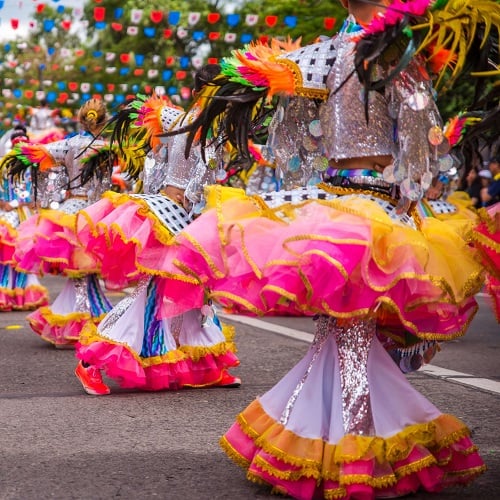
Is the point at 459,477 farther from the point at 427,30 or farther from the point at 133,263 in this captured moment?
the point at 133,263

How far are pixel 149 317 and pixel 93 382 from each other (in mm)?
554

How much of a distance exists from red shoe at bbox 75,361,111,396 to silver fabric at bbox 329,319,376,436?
285cm

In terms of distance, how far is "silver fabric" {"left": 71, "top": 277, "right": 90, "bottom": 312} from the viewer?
9.80 m

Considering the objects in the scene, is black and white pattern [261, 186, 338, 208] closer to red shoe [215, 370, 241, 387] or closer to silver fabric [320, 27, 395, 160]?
silver fabric [320, 27, 395, 160]

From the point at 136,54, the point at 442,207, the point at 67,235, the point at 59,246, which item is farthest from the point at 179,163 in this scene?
the point at 136,54

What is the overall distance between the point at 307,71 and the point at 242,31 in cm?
3384

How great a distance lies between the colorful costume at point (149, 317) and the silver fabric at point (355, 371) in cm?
263

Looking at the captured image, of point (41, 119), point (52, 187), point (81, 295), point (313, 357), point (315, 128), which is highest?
point (315, 128)

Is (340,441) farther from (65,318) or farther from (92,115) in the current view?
(92,115)

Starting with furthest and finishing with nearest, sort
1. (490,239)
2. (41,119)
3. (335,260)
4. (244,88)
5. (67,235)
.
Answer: (41,119) → (67,235) → (244,88) → (490,239) → (335,260)

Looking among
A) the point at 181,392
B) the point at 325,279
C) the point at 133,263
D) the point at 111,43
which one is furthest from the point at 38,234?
the point at 111,43

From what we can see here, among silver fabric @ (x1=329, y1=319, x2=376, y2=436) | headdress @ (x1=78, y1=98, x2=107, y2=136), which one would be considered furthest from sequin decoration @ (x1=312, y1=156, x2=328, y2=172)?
headdress @ (x1=78, y1=98, x2=107, y2=136)

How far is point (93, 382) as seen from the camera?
705 cm

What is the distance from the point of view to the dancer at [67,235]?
30.3 feet
